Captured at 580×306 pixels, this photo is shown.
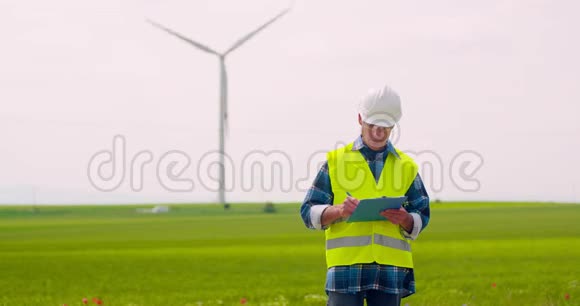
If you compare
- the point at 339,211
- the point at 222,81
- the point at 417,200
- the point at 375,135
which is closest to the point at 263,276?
the point at 417,200

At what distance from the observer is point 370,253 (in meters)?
5.25

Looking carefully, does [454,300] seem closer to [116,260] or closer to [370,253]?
[370,253]

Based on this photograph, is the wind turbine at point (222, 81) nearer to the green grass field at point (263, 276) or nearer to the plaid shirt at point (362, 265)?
the green grass field at point (263, 276)

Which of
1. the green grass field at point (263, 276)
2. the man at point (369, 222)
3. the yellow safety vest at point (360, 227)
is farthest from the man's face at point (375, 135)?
the green grass field at point (263, 276)

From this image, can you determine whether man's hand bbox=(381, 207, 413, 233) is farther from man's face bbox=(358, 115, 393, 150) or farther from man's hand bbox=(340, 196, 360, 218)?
man's face bbox=(358, 115, 393, 150)

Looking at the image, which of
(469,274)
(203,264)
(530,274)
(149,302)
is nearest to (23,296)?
(149,302)

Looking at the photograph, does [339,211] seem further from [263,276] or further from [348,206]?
[263,276]

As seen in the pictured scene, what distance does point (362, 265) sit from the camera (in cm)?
527

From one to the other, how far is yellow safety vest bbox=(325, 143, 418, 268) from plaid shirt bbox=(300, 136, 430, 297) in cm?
5

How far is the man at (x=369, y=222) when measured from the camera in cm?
520

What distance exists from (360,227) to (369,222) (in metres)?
0.08

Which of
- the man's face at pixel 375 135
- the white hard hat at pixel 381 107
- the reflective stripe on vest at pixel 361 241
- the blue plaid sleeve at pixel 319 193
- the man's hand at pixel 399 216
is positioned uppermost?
the white hard hat at pixel 381 107

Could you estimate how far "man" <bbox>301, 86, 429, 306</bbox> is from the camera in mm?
5203

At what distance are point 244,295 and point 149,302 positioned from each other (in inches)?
56.8
